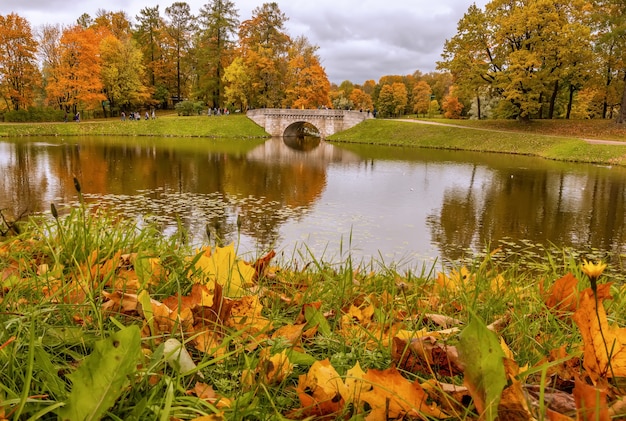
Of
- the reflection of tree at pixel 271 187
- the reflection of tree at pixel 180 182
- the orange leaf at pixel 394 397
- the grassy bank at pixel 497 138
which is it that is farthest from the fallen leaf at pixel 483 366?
the grassy bank at pixel 497 138

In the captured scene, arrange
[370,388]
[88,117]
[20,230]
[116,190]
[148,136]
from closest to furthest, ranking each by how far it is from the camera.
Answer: [370,388] → [20,230] → [116,190] → [148,136] → [88,117]

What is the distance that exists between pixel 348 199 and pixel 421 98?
6608cm

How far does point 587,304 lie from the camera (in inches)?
41.0

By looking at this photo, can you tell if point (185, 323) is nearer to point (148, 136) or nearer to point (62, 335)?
point (62, 335)

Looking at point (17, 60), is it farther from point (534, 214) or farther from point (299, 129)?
point (534, 214)

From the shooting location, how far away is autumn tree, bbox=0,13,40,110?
40.5 m

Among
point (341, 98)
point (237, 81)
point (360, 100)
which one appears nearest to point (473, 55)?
point (237, 81)

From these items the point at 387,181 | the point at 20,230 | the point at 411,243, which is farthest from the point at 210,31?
the point at 20,230

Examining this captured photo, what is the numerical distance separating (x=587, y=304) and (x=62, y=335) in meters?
1.34

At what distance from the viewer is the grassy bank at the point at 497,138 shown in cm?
2475

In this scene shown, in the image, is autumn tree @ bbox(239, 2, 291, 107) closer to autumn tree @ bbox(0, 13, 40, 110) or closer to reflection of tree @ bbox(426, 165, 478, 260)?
autumn tree @ bbox(0, 13, 40, 110)

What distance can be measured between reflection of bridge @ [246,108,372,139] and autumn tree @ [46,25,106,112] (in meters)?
15.8

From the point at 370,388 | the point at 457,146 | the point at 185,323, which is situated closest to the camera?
the point at 370,388

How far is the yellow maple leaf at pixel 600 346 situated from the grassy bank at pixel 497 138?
86.5 ft
